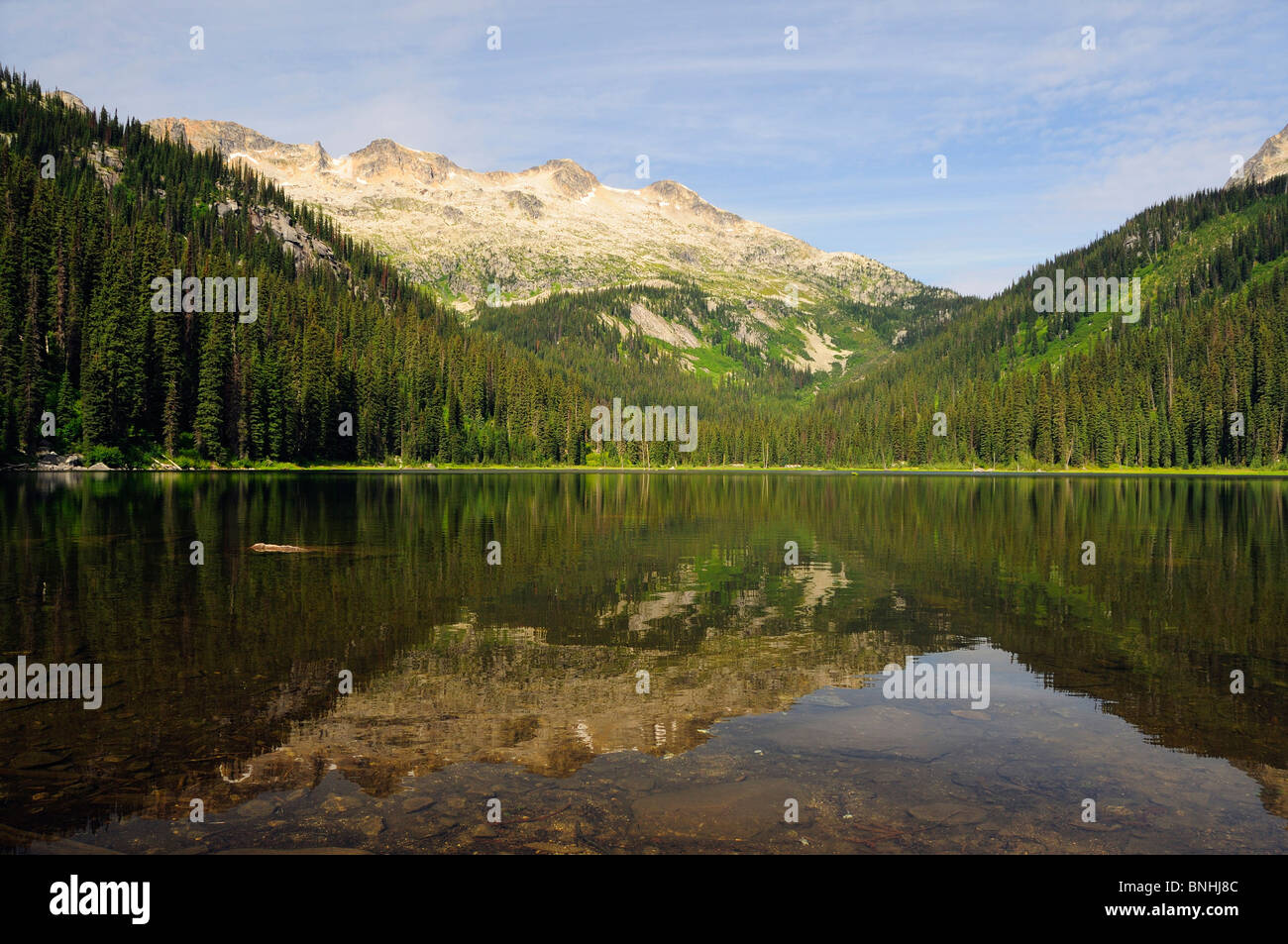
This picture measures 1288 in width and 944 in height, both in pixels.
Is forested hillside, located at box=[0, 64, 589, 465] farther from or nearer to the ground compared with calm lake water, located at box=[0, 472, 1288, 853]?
farther from the ground

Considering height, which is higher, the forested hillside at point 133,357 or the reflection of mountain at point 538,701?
the forested hillside at point 133,357

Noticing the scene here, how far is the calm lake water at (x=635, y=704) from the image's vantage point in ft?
34.1


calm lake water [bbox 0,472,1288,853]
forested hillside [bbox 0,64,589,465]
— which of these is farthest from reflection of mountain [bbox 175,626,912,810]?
forested hillside [bbox 0,64,589,465]

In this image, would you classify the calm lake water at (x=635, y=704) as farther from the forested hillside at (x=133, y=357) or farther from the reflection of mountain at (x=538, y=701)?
the forested hillside at (x=133, y=357)

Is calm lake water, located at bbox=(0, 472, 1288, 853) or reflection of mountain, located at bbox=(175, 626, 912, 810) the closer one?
calm lake water, located at bbox=(0, 472, 1288, 853)

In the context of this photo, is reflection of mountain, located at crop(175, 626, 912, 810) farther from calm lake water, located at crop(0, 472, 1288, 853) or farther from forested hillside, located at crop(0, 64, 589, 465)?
forested hillside, located at crop(0, 64, 589, 465)

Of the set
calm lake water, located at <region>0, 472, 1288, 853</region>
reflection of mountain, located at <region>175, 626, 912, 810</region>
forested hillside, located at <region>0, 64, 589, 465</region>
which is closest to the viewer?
calm lake water, located at <region>0, 472, 1288, 853</region>

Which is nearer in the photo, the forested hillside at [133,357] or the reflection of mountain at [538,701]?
the reflection of mountain at [538,701]

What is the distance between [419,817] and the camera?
10.4m

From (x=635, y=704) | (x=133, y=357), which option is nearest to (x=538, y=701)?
(x=635, y=704)

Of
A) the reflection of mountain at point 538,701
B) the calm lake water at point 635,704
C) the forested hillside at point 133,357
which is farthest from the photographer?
the forested hillside at point 133,357

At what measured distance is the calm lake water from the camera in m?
10.4

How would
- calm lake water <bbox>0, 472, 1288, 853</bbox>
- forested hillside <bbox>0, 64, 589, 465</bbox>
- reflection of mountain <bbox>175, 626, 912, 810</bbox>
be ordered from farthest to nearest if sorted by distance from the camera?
forested hillside <bbox>0, 64, 589, 465</bbox>, reflection of mountain <bbox>175, 626, 912, 810</bbox>, calm lake water <bbox>0, 472, 1288, 853</bbox>

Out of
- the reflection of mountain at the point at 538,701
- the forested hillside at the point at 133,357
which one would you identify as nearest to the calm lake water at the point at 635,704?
the reflection of mountain at the point at 538,701
